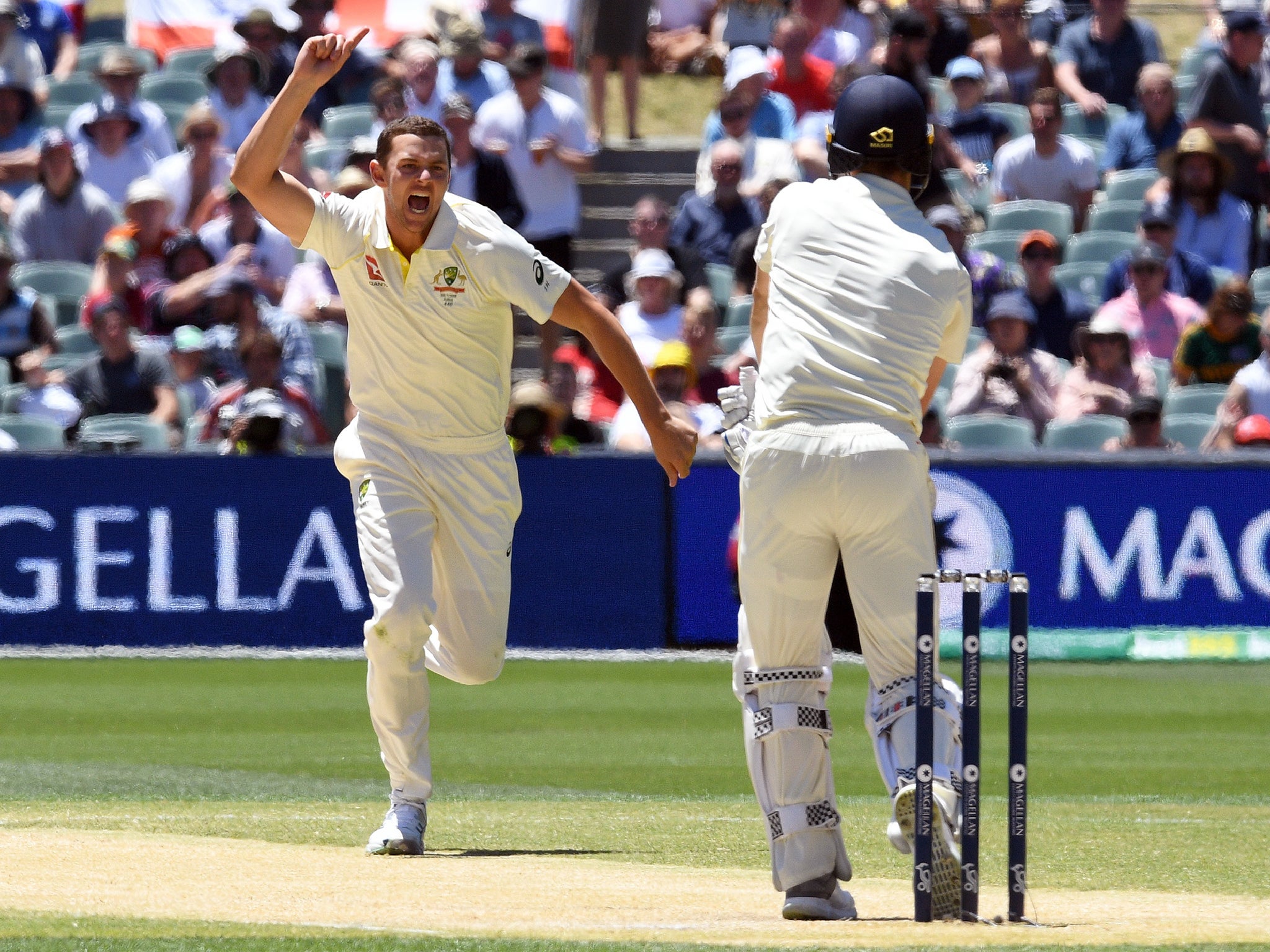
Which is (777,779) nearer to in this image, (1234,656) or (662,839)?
(662,839)

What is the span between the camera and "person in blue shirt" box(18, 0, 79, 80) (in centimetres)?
1859

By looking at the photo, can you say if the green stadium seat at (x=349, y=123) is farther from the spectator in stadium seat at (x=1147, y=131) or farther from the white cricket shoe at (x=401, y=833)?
the white cricket shoe at (x=401, y=833)

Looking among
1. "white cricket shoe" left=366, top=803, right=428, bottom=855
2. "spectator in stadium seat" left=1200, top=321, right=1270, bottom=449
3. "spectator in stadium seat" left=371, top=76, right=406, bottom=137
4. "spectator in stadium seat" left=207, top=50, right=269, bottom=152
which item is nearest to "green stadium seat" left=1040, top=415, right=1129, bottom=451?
"spectator in stadium seat" left=1200, top=321, right=1270, bottom=449

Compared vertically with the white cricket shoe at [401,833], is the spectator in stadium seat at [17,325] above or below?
above

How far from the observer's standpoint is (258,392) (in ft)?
45.9

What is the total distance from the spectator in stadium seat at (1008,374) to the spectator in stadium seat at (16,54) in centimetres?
792

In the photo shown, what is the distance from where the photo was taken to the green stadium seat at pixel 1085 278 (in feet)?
52.9

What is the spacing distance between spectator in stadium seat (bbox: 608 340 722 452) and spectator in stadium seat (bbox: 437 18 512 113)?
3.58 m

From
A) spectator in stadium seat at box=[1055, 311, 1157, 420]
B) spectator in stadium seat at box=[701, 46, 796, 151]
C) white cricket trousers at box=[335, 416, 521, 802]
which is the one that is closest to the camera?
white cricket trousers at box=[335, 416, 521, 802]

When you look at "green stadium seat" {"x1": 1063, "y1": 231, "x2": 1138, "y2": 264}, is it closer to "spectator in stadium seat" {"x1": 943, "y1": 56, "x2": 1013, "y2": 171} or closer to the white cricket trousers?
"spectator in stadium seat" {"x1": 943, "y1": 56, "x2": 1013, "y2": 171}

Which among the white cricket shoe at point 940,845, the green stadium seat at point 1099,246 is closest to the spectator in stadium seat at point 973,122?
the green stadium seat at point 1099,246

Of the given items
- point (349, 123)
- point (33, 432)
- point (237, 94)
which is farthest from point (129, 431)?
point (349, 123)

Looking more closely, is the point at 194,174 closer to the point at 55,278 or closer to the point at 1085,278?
the point at 55,278

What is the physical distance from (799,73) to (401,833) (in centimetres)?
1172
